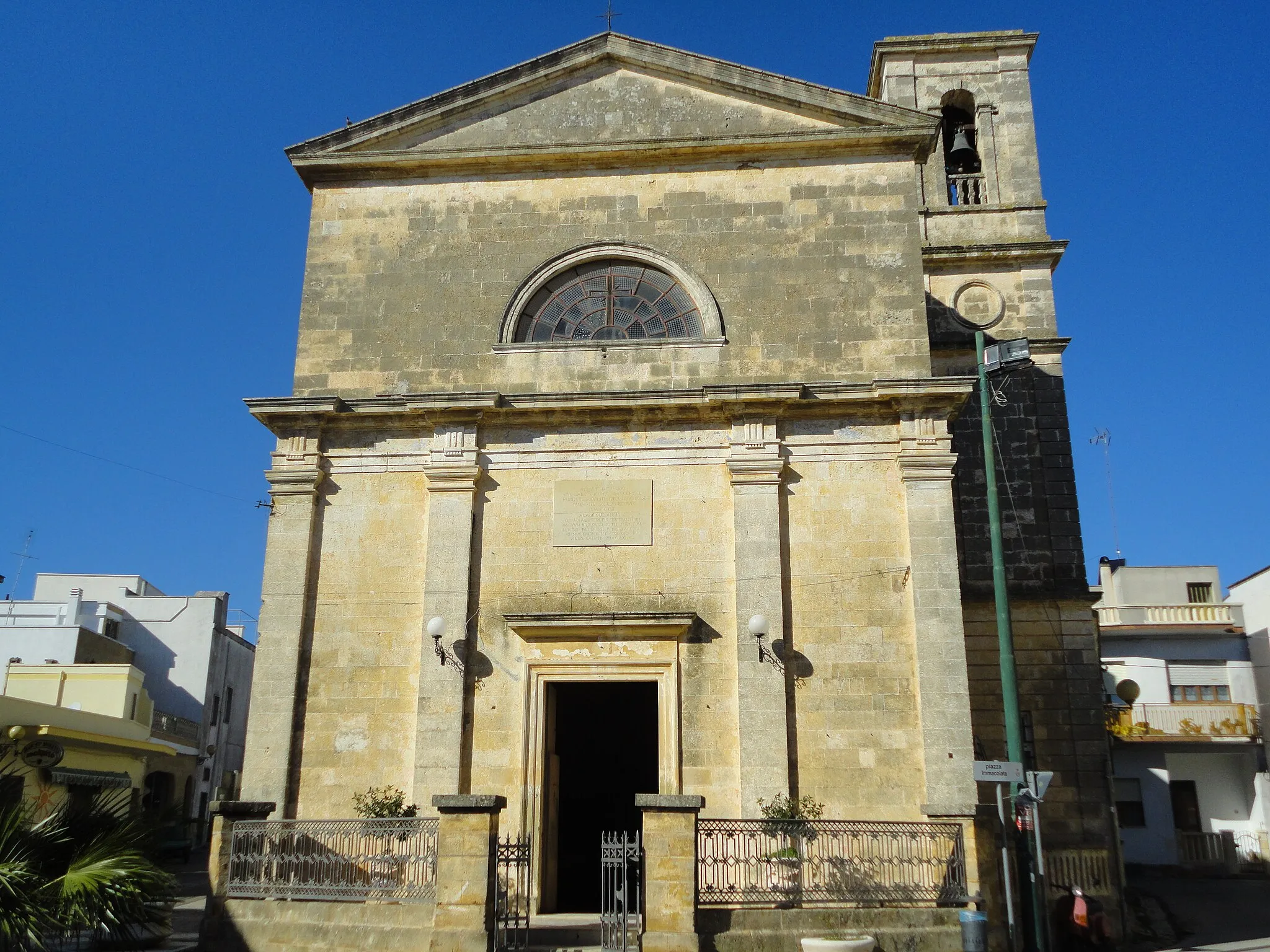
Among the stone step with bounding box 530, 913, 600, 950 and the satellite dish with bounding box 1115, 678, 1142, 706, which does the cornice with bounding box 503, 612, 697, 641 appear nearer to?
the stone step with bounding box 530, 913, 600, 950

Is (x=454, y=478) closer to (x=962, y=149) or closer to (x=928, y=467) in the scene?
(x=928, y=467)

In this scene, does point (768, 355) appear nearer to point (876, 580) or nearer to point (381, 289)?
point (876, 580)

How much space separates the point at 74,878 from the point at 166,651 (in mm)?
29662

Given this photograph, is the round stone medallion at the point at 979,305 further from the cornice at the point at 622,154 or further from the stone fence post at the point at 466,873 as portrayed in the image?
the stone fence post at the point at 466,873

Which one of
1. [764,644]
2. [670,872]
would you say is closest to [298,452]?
[764,644]

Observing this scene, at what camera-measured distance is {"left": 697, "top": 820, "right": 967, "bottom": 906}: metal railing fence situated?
11.8m

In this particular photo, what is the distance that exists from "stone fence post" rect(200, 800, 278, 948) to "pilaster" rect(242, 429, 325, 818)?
1371mm

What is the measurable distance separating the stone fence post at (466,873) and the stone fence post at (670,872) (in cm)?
156

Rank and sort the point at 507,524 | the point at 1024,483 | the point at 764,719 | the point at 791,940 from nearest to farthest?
the point at 791,940 → the point at 764,719 → the point at 507,524 → the point at 1024,483

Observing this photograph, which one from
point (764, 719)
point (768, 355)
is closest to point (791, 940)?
point (764, 719)

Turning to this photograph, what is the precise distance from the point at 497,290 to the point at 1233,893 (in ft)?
66.7

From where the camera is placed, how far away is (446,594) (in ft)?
49.6

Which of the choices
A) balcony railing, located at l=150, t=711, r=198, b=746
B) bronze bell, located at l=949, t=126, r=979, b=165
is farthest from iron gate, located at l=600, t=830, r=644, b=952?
balcony railing, located at l=150, t=711, r=198, b=746

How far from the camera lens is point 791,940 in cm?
1145
